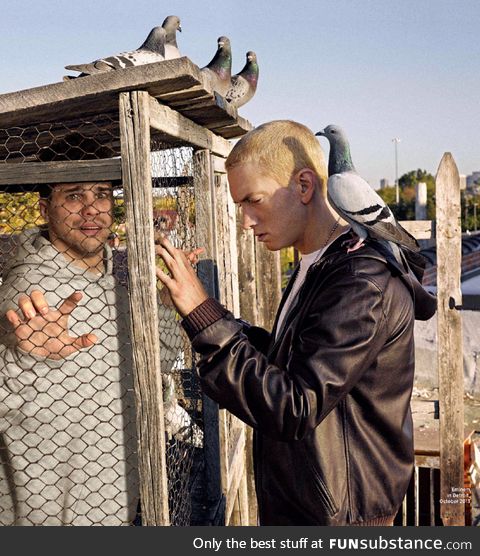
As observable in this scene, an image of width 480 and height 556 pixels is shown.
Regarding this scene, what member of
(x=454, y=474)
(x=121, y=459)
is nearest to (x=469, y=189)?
(x=454, y=474)

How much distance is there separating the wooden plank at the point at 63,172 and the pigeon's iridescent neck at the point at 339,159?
5.23ft

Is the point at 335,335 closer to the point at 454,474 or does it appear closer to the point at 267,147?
the point at 267,147

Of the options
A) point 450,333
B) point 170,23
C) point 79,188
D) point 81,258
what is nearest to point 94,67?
point 79,188

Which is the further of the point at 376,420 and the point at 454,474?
the point at 454,474

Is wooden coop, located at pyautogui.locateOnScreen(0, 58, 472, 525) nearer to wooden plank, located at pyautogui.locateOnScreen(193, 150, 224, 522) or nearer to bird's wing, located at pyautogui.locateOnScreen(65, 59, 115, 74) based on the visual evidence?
wooden plank, located at pyautogui.locateOnScreen(193, 150, 224, 522)

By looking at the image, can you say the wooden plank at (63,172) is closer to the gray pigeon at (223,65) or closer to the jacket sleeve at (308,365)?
the jacket sleeve at (308,365)

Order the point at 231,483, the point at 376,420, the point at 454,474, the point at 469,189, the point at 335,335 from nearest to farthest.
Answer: the point at 335,335 → the point at 376,420 → the point at 231,483 → the point at 454,474 → the point at 469,189

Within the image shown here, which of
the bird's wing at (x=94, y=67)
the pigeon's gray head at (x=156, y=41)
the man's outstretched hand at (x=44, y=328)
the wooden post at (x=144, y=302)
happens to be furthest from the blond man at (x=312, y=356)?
the pigeon's gray head at (x=156, y=41)

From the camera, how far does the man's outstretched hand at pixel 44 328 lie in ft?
6.71

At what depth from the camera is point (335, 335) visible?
1.74 metres

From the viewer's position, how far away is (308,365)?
1.74m

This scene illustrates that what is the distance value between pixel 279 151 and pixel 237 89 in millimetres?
3917

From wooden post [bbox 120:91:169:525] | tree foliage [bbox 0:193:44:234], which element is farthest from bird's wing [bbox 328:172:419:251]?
tree foliage [bbox 0:193:44:234]
